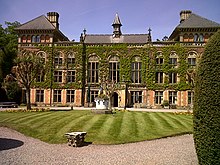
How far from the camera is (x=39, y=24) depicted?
45000mm

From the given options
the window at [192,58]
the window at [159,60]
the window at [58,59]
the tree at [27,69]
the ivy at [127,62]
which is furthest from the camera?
the window at [58,59]

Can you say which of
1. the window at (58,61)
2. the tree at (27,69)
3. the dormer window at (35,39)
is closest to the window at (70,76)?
the window at (58,61)

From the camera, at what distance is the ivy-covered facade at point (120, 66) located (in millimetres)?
41594

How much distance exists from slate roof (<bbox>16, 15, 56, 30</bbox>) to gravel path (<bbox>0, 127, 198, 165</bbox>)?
32308 millimetres

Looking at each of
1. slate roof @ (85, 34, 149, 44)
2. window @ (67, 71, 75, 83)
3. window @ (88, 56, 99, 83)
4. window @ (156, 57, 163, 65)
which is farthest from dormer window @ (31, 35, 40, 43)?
window @ (156, 57, 163, 65)

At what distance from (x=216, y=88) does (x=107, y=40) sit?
135 feet

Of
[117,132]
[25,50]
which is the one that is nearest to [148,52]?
[25,50]

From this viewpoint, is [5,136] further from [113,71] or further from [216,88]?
[113,71]

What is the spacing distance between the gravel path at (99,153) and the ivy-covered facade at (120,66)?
27.5 m

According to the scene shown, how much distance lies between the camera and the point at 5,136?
50.0 ft

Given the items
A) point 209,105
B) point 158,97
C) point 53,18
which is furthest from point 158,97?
point 209,105

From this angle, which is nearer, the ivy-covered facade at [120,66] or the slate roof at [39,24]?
the ivy-covered facade at [120,66]

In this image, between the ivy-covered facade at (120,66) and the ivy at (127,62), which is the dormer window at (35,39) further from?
the ivy at (127,62)

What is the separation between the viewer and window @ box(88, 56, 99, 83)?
43.9 meters
